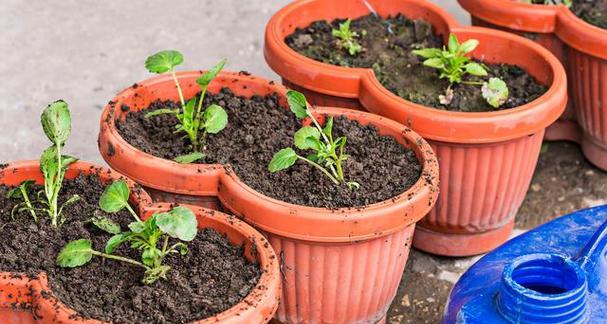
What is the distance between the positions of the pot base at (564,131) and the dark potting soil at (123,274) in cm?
184

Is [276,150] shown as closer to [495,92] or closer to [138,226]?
[138,226]

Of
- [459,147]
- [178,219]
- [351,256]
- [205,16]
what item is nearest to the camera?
[178,219]

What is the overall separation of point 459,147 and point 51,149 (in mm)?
1179

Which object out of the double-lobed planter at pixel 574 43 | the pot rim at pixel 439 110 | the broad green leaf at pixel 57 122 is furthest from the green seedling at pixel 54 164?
the double-lobed planter at pixel 574 43

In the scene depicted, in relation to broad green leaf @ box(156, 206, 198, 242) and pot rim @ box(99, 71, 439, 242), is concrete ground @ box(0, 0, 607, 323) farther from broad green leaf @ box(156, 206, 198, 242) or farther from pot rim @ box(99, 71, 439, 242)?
broad green leaf @ box(156, 206, 198, 242)

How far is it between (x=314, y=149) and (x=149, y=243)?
601 mm

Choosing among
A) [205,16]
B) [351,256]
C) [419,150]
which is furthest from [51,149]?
[205,16]

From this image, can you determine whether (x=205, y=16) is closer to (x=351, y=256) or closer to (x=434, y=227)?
(x=434, y=227)

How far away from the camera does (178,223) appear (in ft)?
7.52

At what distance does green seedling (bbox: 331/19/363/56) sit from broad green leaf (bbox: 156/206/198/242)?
129cm

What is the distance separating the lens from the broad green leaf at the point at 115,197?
7.97 ft

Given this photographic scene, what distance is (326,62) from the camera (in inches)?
134

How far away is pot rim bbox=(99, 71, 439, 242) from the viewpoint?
2.54 m

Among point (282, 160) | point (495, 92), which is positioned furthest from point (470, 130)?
point (282, 160)
